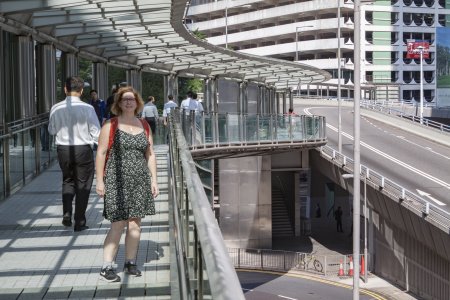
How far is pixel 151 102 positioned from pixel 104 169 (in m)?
16.3

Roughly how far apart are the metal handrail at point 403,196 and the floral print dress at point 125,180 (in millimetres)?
23318

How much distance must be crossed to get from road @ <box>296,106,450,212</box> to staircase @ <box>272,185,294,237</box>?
583cm

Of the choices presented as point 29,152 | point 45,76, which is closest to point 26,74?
point 45,76

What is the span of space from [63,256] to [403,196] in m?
26.1

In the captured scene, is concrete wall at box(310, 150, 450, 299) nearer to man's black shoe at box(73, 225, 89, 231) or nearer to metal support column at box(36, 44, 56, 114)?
metal support column at box(36, 44, 56, 114)

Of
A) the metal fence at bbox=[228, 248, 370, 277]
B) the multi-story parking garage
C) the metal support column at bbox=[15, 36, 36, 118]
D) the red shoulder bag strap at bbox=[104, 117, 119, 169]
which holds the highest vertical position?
the multi-story parking garage

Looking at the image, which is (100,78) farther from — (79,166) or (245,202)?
(245,202)

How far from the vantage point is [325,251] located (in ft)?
161

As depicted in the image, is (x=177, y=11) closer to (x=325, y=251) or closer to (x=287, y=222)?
(x=325, y=251)

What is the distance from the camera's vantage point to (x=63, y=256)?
8.16 meters

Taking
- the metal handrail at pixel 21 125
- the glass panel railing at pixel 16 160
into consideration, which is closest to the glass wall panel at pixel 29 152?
the metal handrail at pixel 21 125

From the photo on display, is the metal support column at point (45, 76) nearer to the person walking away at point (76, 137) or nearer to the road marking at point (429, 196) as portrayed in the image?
the person walking away at point (76, 137)

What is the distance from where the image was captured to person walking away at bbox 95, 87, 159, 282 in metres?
6.61

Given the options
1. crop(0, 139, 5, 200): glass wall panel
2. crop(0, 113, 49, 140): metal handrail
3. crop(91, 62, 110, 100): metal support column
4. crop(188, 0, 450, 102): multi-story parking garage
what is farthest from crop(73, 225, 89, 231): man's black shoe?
crop(188, 0, 450, 102): multi-story parking garage
